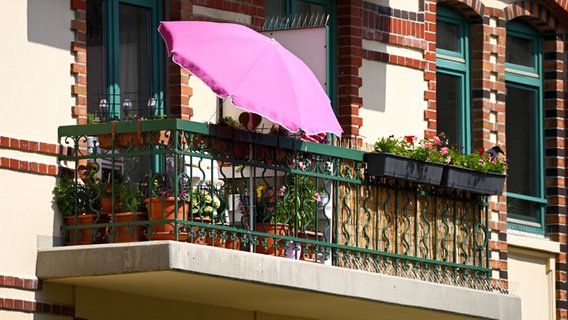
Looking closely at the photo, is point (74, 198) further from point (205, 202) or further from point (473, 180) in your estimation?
point (473, 180)

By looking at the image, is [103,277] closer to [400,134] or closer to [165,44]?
[165,44]

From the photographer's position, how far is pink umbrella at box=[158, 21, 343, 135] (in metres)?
17.3

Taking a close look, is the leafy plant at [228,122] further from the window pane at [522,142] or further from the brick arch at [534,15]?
the window pane at [522,142]

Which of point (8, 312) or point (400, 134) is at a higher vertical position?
point (400, 134)

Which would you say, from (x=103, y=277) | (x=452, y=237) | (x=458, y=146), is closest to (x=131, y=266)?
(x=103, y=277)

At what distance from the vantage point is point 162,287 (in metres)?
17.9

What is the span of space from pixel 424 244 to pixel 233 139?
3.04 meters

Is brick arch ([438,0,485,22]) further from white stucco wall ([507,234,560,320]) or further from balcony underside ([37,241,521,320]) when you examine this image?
balcony underside ([37,241,521,320])

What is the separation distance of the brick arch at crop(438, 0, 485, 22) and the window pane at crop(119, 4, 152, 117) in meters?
4.64

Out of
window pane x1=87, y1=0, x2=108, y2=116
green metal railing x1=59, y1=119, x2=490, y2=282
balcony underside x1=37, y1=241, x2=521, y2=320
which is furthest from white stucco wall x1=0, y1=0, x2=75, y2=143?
balcony underside x1=37, y1=241, x2=521, y2=320

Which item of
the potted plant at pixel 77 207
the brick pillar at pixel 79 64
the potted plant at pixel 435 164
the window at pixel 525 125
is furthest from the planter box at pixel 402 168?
the window at pixel 525 125

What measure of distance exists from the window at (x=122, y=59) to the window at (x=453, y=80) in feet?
15.1

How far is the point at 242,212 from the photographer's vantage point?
1800cm

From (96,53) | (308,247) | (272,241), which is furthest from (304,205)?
(96,53)
